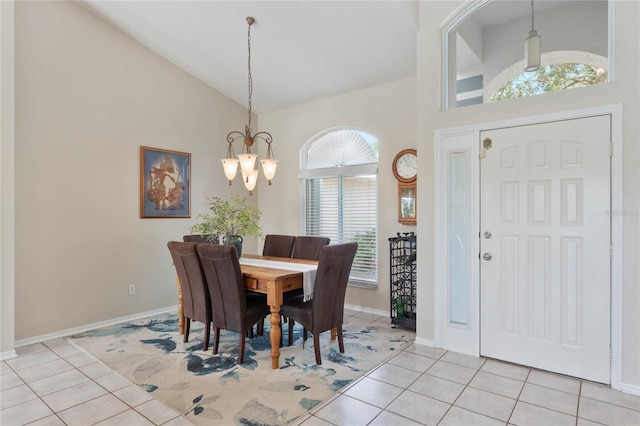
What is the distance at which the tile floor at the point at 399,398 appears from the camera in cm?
224

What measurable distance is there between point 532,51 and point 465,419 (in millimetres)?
2947

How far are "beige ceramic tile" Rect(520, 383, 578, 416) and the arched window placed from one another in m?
2.24

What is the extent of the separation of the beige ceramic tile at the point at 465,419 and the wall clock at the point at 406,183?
2268mm

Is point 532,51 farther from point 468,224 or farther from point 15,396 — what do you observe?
point 15,396

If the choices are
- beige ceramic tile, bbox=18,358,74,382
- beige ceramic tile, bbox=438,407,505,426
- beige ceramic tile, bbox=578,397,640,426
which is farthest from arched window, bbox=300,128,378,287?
beige ceramic tile, bbox=18,358,74,382

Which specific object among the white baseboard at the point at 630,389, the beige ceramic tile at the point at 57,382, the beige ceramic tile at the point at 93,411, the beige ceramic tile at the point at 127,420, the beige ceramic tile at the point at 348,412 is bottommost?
the beige ceramic tile at the point at 57,382

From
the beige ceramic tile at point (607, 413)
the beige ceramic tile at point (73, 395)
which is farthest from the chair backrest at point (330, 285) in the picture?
the beige ceramic tile at point (607, 413)

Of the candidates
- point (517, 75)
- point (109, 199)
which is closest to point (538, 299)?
point (517, 75)

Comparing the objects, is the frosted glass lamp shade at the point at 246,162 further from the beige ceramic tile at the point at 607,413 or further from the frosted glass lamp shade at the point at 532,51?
the beige ceramic tile at the point at 607,413

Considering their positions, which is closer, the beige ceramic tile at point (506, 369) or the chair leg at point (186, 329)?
the beige ceramic tile at point (506, 369)

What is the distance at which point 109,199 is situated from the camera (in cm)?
424
